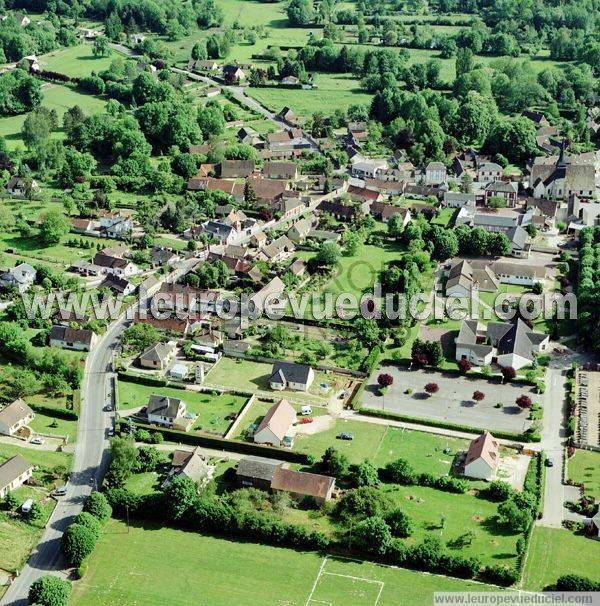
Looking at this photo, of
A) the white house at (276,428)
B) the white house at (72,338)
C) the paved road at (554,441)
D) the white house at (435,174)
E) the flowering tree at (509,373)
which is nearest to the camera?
the paved road at (554,441)

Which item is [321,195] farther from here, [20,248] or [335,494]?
[335,494]

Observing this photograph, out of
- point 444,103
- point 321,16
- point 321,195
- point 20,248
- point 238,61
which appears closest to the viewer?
point 20,248

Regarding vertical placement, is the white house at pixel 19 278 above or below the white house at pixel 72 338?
above

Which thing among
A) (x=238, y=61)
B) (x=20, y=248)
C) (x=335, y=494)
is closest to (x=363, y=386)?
Result: (x=335, y=494)

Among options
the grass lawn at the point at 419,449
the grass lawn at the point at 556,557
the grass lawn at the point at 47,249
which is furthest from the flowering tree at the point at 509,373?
the grass lawn at the point at 47,249

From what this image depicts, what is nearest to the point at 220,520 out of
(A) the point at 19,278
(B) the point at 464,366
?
(B) the point at 464,366

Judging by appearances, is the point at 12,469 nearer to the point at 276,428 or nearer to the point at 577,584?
the point at 276,428

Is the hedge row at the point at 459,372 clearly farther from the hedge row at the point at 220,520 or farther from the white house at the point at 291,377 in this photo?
the hedge row at the point at 220,520
